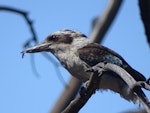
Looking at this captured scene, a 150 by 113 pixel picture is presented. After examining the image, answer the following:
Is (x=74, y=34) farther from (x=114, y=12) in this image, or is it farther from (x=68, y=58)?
(x=114, y=12)

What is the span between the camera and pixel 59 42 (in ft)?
16.2

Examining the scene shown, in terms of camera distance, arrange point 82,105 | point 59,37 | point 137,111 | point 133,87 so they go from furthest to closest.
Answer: point 59,37, point 137,111, point 82,105, point 133,87

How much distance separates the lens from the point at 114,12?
629cm

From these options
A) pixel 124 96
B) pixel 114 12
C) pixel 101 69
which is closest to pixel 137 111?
pixel 124 96

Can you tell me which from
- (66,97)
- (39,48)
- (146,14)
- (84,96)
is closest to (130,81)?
(146,14)

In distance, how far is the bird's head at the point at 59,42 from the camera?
483 cm

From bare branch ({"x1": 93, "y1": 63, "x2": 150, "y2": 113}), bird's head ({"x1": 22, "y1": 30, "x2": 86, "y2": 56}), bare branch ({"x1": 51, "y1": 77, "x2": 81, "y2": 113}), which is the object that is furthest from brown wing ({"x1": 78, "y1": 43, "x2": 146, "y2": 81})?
bare branch ({"x1": 93, "y1": 63, "x2": 150, "y2": 113})

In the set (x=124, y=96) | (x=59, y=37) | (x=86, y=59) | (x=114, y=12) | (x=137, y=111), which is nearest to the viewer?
(x=137, y=111)

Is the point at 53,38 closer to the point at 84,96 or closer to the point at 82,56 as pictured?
the point at 82,56

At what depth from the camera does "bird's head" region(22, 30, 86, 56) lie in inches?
190

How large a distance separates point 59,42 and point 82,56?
A: 0.50 metres

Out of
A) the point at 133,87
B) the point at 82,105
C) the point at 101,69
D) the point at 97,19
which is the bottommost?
the point at 97,19

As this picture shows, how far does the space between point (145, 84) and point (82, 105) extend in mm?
1014

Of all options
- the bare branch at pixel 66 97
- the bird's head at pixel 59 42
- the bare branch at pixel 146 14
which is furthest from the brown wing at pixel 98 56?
the bare branch at pixel 146 14
